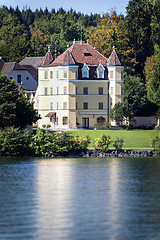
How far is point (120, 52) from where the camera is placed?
116938 millimetres

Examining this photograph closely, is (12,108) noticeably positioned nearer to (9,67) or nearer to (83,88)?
(83,88)

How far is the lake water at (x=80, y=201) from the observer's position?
30.8 meters

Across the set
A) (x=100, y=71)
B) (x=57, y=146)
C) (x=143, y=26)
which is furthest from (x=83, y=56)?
(x=57, y=146)

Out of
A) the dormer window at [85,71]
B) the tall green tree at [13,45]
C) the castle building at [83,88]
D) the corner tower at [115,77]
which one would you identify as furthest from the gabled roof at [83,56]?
the tall green tree at [13,45]

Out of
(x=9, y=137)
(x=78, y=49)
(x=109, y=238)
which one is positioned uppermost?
(x=78, y=49)

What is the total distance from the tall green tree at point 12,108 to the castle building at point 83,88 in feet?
61.0

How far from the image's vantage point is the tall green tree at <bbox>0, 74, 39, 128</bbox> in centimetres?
7850

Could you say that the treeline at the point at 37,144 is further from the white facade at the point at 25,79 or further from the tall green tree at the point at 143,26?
the white facade at the point at 25,79

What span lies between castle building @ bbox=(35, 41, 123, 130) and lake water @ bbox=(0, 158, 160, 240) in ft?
131

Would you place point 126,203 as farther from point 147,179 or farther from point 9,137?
point 9,137

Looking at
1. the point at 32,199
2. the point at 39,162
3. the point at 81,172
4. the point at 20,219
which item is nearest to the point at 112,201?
the point at 32,199

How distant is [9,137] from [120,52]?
48464mm

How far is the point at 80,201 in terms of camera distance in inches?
1566

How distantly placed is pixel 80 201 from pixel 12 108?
41198 millimetres
